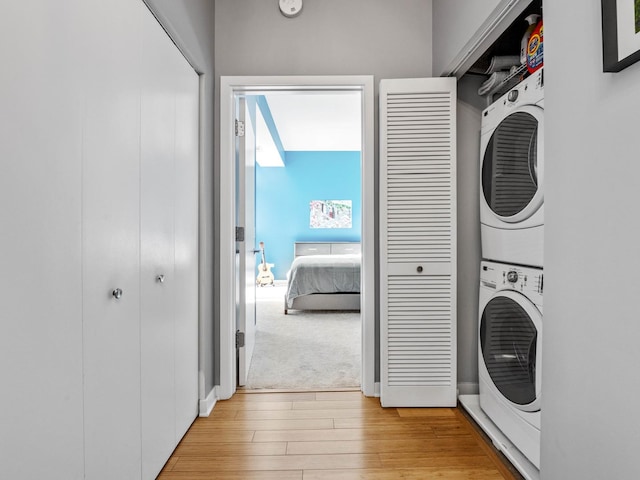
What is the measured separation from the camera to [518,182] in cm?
174

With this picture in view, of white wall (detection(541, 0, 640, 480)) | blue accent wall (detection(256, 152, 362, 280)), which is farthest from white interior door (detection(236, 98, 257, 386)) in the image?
blue accent wall (detection(256, 152, 362, 280))

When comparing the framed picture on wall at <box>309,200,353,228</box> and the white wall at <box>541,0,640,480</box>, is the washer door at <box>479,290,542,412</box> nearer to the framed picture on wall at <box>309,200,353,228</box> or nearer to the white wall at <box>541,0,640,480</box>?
the white wall at <box>541,0,640,480</box>

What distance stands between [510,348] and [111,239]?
1.72m

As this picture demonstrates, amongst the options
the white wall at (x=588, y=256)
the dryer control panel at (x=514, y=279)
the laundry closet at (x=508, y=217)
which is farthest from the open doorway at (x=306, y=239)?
the white wall at (x=588, y=256)

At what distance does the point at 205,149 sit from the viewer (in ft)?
7.16

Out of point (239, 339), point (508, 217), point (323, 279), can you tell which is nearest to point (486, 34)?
point (508, 217)

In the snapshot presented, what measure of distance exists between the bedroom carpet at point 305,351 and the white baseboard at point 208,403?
0.94 ft

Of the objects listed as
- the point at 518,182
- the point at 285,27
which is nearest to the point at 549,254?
the point at 518,182

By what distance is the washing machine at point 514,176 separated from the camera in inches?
62.2

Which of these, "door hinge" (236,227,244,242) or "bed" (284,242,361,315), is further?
"bed" (284,242,361,315)

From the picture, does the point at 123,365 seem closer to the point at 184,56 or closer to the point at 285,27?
the point at 184,56

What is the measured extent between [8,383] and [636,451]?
4.57 feet

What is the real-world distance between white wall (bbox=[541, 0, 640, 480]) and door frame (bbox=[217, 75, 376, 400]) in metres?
1.21

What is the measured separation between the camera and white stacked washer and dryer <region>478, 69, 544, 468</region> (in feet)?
5.16
